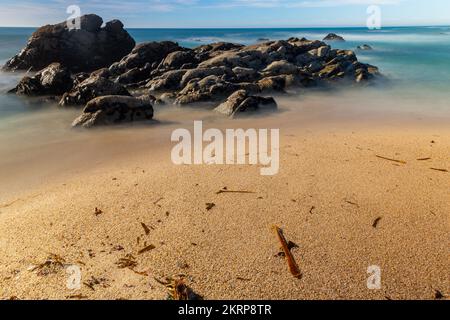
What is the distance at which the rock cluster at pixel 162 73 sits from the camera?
13.7 metres

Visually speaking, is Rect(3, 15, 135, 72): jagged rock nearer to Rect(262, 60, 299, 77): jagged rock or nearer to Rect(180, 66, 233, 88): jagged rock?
Rect(180, 66, 233, 88): jagged rock

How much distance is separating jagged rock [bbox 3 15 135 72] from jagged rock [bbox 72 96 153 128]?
20261 mm

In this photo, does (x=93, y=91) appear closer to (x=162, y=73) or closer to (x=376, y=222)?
(x=162, y=73)

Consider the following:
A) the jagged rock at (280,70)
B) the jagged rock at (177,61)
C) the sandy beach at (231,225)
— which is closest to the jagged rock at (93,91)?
the sandy beach at (231,225)

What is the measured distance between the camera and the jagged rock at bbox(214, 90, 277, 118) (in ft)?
44.1

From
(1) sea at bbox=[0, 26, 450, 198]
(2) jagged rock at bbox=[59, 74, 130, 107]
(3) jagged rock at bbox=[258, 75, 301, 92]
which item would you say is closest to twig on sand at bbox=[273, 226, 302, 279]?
(1) sea at bbox=[0, 26, 450, 198]

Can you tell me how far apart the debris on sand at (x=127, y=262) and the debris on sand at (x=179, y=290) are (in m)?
0.46

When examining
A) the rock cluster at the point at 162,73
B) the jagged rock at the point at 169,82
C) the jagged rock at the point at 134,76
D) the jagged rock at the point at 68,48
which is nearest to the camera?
the rock cluster at the point at 162,73

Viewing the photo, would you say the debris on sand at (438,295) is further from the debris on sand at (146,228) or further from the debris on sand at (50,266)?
the debris on sand at (50,266)

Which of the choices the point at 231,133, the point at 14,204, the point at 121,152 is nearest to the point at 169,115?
the point at 231,133

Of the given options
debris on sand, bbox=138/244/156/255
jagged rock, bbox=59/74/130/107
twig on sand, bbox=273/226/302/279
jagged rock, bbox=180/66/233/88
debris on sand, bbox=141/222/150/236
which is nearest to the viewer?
twig on sand, bbox=273/226/302/279

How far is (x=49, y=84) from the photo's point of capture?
66.4 ft

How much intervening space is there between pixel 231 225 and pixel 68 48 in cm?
3077
